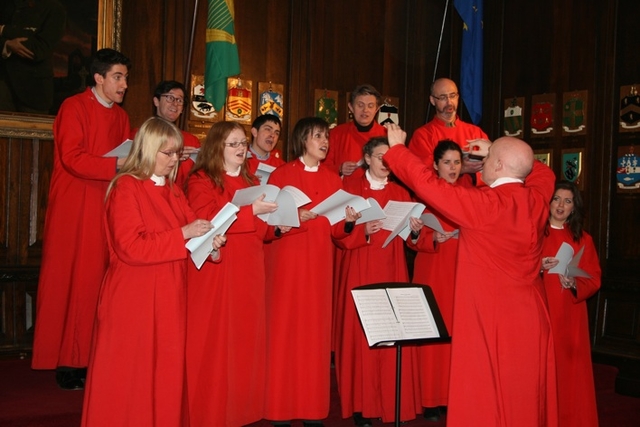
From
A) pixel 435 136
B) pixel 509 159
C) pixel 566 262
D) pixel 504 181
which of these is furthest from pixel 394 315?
pixel 435 136

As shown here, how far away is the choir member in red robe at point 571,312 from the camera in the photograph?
5.00 metres

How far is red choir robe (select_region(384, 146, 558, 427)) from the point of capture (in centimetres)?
372

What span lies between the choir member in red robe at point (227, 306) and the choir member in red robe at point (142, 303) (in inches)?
23.1

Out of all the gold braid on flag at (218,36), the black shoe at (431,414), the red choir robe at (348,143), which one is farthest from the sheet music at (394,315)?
the gold braid on flag at (218,36)

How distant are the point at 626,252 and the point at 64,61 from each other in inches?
230

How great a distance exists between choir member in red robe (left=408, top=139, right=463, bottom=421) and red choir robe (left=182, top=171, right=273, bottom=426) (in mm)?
1326

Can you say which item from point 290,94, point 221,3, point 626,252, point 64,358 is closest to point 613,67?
point 626,252

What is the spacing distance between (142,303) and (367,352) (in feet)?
6.49

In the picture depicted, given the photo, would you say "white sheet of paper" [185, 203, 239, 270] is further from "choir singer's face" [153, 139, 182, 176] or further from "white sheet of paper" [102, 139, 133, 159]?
"white sheet of paper" [102, 139, 133, 159]

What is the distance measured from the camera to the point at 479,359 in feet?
12.4

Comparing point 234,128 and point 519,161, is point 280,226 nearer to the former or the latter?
point 234,128

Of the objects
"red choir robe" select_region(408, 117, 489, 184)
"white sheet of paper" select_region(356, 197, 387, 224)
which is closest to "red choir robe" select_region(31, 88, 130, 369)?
"white sheet of paper" select_region(356, 197, 387, 224)

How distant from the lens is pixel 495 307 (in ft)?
12.4

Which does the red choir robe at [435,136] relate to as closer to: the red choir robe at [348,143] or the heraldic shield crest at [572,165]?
the red choir robe at [348,143]
